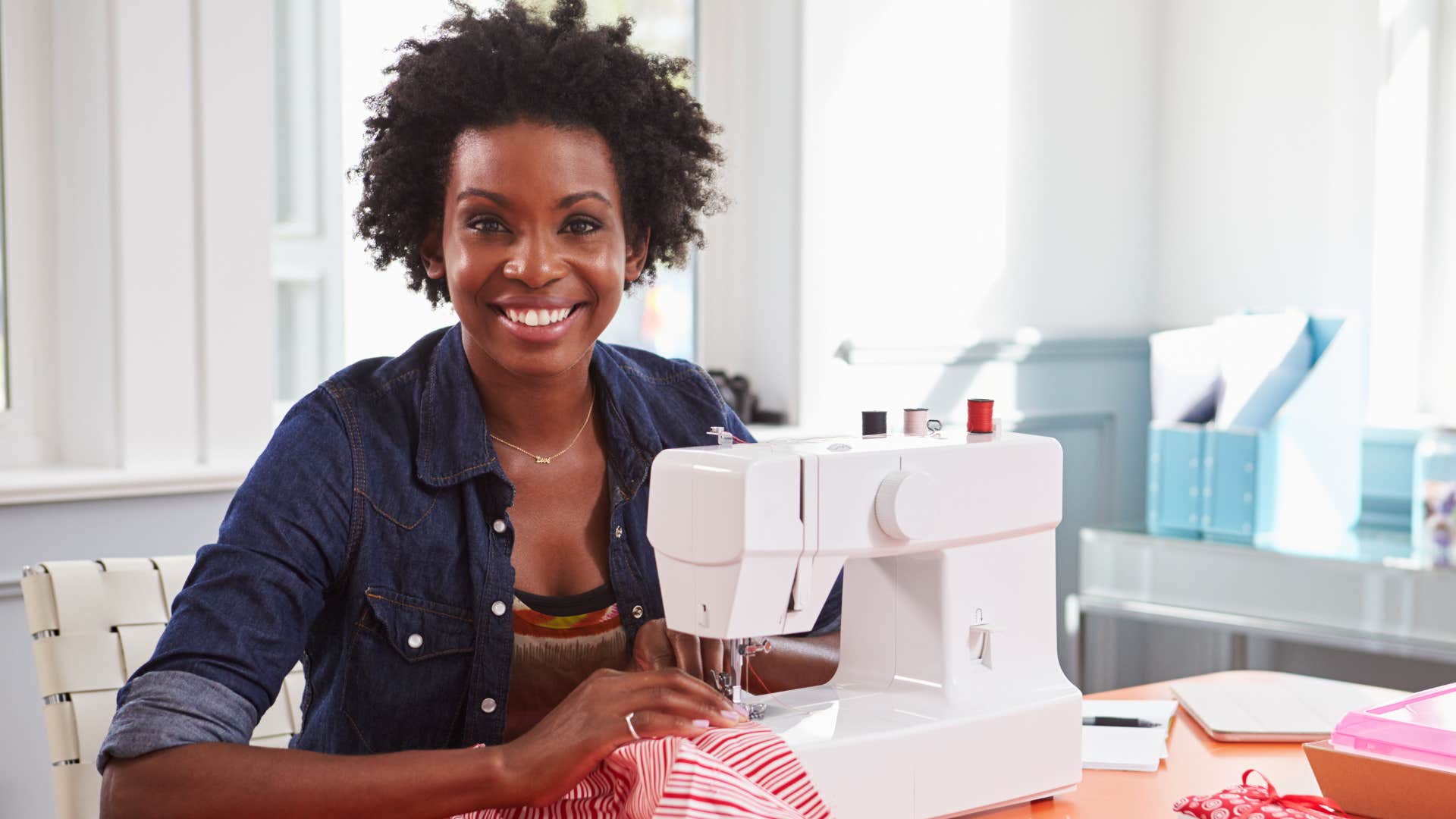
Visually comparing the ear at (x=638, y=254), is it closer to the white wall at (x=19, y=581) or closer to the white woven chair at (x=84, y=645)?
the white woven chair at (x=84, y=645)

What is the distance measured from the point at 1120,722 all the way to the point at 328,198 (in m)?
1.62

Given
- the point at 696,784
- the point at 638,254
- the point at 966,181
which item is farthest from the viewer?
the point at 966,181

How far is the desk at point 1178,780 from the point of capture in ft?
4.23

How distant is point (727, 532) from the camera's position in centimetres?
114

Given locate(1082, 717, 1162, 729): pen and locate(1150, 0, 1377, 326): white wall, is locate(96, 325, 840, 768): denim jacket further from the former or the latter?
locate(1150, 0, 1377, 326): white wall

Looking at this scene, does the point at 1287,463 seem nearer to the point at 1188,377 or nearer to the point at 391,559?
the point at 1188,377

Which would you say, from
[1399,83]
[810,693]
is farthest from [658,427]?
[1399,83]

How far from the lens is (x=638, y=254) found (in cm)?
169

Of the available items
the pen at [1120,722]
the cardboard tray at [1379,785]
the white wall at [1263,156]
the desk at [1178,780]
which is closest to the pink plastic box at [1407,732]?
the cardboard tray at [1379,785]

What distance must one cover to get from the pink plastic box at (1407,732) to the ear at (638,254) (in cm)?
89

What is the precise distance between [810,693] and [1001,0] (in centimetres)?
245

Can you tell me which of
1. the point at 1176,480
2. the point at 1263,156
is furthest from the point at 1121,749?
the point at 1263,156

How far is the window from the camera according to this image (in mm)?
2471

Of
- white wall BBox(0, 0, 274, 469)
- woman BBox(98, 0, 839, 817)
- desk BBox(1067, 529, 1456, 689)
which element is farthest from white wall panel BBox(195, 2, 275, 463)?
desk BBox(1067, 529, 1456, 689)
